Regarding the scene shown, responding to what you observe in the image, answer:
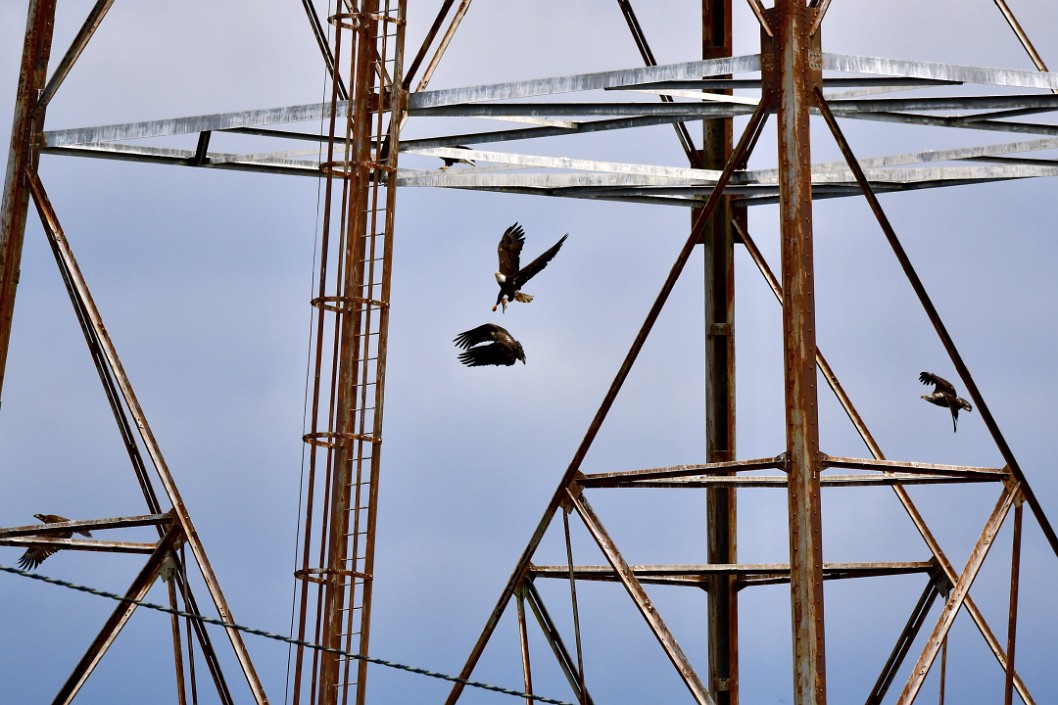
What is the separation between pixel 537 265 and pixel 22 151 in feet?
23.7

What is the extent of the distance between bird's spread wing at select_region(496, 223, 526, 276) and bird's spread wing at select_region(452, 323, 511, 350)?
0.90m

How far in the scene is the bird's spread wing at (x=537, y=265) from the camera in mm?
28609

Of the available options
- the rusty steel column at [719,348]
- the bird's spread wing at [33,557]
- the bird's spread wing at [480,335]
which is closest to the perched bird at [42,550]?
the bird's spread wing at [33,557]

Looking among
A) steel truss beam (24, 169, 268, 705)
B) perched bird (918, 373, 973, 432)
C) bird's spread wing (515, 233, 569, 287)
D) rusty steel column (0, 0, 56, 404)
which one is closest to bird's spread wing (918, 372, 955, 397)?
perched bird (918, 373, 973, 432)

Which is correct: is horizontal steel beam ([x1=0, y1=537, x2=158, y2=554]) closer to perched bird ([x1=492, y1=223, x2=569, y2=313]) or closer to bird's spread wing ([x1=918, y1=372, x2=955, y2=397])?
perched bird ([x1=492, y1=223, x2=569, y2=313])

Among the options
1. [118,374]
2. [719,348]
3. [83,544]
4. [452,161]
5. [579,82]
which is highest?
[452,161]

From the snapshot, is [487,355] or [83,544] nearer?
[83,544]

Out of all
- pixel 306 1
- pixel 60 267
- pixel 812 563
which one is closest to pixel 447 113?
pixel 306 1

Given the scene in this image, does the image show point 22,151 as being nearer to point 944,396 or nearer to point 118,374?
point 118,374

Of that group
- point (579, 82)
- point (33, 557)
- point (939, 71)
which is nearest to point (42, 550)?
point (33, 557)

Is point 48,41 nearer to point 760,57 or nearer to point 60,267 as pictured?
point 60,267

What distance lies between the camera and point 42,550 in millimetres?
28734

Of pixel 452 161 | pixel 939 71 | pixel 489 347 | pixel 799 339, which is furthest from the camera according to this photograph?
pixel 452 161

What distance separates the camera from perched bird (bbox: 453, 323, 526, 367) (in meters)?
27.8
